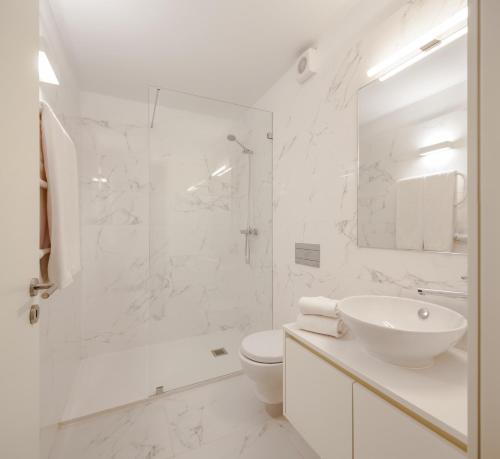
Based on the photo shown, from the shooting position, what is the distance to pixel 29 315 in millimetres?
802

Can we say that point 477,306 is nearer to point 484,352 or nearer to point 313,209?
point 484,352

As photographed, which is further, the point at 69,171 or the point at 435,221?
the point at 69,171

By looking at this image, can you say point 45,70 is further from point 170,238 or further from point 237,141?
point 237,141

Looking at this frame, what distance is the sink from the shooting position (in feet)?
2.60

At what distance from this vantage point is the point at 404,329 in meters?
0.95

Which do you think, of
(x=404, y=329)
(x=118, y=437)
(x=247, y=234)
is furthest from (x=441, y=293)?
(x=118, y=437)

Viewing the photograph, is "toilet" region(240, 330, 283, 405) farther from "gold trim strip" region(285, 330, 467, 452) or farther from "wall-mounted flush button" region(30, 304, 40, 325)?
"wall-mounted flush button" region(30, 304, 40, 325)

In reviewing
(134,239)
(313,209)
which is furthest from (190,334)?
(313,209)

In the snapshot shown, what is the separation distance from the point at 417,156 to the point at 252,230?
1530mm

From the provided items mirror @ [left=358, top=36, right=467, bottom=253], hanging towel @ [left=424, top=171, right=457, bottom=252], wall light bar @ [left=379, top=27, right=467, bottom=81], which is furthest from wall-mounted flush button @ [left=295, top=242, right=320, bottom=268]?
wall light bar @ [left=379, top=27, right=467, bottom=81]

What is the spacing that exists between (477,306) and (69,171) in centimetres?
156

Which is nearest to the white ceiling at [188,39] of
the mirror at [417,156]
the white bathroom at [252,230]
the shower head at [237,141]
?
the white bathroom at [252,230]

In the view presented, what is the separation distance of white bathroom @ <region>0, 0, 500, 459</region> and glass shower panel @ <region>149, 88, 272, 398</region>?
0.06 feet

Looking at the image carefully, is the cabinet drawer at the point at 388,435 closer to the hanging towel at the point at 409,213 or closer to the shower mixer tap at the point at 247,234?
the hanging towel at the point at 409,213
